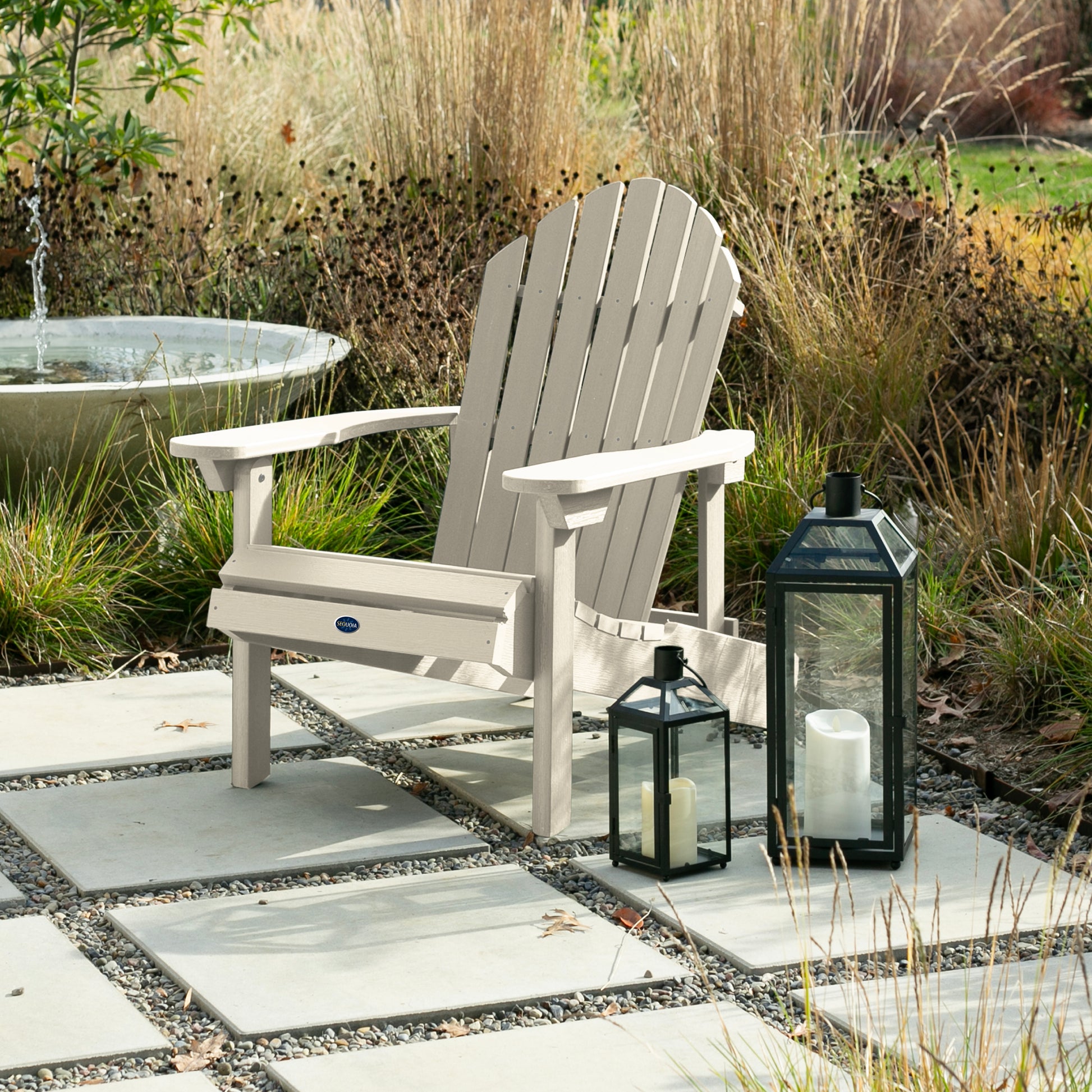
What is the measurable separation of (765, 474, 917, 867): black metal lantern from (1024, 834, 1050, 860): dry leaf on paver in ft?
0.88

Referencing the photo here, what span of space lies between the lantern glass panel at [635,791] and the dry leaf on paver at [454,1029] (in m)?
0.64

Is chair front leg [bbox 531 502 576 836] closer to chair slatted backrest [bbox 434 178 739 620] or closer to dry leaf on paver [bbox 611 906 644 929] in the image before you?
dry leaf on paver [bbox 611 906 644 929]

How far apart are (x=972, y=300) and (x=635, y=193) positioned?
1884 mm

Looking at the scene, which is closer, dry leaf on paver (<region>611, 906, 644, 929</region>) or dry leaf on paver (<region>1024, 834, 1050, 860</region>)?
dry leaf on paver (<region>611, 906, 644, 929</region>)

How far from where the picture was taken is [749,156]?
19.5 ft

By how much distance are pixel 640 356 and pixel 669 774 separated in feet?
3.71

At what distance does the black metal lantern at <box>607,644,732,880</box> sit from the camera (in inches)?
112

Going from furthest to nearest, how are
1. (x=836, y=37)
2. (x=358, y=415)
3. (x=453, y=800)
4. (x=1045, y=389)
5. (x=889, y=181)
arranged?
1. (x=836, y=37)
2. (x=889, y=181)
3. (x=1045, y=389)
4. (x=358, y=415)
5. (x=453, y=800)

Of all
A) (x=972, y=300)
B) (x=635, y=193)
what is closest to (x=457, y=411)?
(x=635, y=193)

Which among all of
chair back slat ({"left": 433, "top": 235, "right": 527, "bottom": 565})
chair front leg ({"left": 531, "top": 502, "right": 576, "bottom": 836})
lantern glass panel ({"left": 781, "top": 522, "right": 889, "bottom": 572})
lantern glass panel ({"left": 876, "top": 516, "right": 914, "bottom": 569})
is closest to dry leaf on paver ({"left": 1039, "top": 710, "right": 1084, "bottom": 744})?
lantern glass panel ({"left": 876, "top": 516, "right": 914, "bottom": 569})

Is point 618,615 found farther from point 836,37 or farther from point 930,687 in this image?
point 836,37

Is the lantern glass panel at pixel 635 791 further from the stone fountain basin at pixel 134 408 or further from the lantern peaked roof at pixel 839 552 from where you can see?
the stone fountain basin at pixel 134 408

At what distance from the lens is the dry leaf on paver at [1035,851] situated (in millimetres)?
3000

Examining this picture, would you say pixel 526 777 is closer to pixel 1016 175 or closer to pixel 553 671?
pixel 553 671
